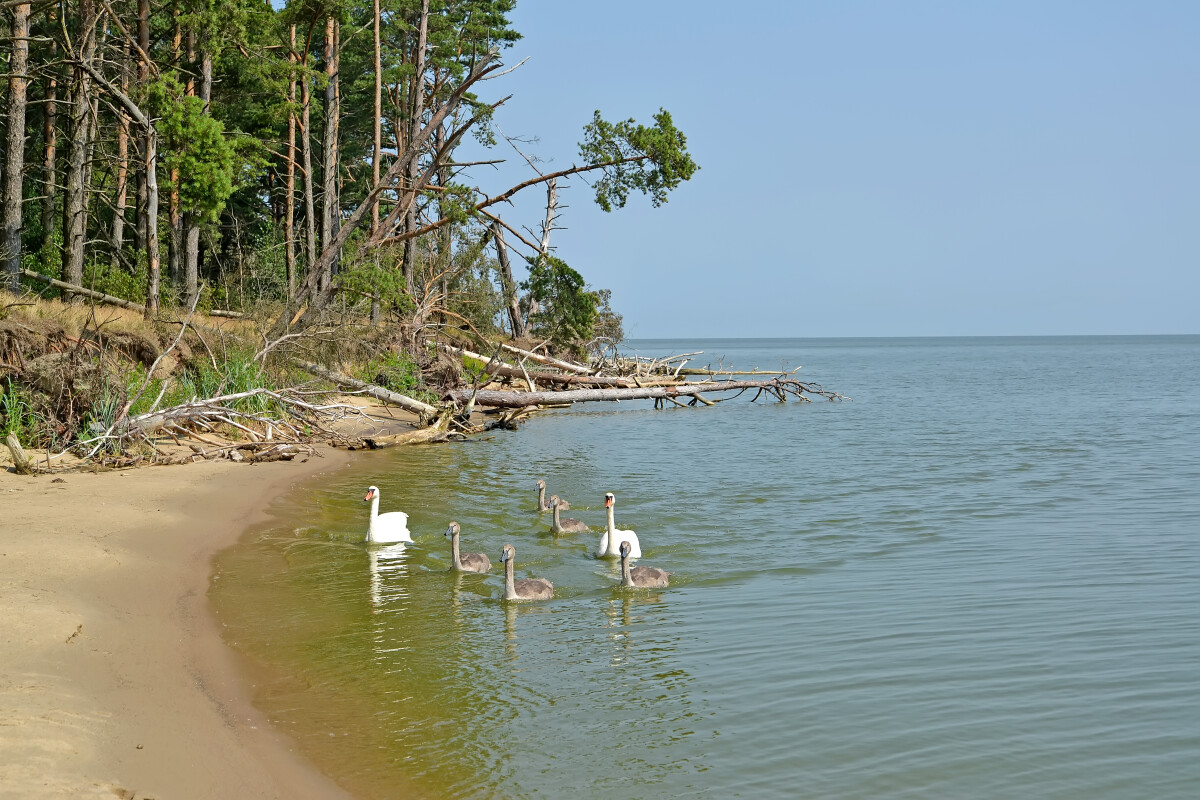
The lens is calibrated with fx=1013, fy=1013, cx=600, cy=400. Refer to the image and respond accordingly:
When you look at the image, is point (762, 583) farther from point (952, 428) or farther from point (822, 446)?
point (952, 428)

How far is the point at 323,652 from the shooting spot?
8.01m

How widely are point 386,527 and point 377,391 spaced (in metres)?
10.8

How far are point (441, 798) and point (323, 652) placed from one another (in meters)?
2.73

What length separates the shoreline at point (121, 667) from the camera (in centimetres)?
535

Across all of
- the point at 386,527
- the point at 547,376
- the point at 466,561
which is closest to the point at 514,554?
the point at 466,561

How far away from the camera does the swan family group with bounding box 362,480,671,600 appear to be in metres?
10.1

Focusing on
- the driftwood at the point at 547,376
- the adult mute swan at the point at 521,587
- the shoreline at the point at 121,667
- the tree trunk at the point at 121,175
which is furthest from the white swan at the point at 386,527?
the tree trunk at the point at 121,175

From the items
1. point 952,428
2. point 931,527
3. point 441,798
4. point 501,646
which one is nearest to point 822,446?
point 952,428

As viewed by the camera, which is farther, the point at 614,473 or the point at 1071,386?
the point at 1071,386

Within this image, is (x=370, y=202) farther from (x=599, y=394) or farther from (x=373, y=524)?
(x=373, y=524)

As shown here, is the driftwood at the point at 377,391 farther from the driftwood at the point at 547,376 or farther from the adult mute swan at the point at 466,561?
Answer: the adult mute swan at the point at 466,561

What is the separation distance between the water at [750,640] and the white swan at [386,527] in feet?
0.97

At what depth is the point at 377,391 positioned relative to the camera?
74.5 ft

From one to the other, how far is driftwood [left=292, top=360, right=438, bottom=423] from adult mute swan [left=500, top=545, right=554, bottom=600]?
42.6ft
